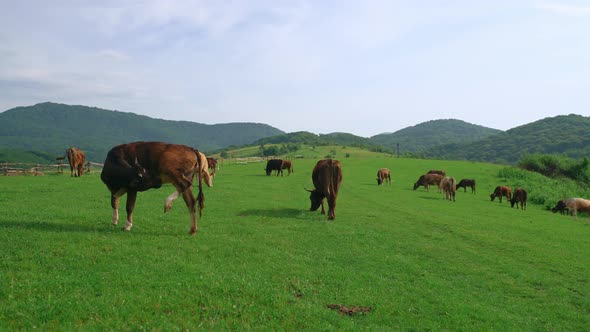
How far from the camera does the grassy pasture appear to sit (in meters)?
6.32

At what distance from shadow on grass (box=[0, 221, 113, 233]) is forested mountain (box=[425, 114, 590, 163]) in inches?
5398

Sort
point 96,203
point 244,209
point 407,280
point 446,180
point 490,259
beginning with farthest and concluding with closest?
point 446,180, point 244,209, point 96,203, point 490,259, point 407,280

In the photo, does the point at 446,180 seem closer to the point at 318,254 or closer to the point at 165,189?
the point at 165,189

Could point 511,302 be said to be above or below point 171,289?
below

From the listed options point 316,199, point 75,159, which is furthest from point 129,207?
point 75,159

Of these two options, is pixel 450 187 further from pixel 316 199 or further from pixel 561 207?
pixel 316 199

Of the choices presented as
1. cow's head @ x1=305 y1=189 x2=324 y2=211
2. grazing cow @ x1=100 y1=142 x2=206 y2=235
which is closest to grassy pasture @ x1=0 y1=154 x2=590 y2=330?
grazing cow @ x1=100 y1=142 x2=206 y2=235

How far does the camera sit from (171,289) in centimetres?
692

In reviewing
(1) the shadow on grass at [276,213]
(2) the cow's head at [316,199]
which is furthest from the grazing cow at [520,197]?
(1) the shadow on grass at [276,213]

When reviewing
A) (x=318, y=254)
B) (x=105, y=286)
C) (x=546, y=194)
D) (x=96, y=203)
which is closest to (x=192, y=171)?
(x=318, y=254)

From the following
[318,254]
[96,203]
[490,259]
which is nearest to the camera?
[318,254]

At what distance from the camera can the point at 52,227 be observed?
421 inches

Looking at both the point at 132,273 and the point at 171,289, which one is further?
the point at 132,273

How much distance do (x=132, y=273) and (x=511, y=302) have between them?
8.15m
